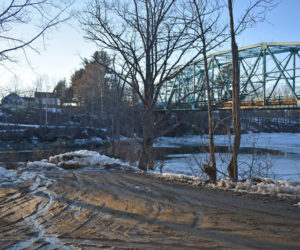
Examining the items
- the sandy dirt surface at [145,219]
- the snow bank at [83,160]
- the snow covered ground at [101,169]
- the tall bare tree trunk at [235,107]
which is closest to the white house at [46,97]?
the snow bank at [83,160]

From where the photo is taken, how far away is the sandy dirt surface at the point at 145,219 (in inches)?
114

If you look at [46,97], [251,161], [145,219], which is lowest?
[251,161]

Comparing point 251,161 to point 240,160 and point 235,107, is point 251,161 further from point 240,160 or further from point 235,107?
point 235,107

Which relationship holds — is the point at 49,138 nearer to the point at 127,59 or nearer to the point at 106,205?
the point at 127,59

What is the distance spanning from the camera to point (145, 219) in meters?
3.68

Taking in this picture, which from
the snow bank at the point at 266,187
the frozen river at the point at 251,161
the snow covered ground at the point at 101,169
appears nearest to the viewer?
the snow bank at the point at 266,187

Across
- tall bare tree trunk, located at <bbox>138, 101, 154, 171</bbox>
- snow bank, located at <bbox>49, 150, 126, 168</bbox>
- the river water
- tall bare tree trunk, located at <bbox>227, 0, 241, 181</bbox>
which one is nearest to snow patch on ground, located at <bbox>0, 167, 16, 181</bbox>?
snow bank, located at <bbox>49, 150, 126, 168</bbox>

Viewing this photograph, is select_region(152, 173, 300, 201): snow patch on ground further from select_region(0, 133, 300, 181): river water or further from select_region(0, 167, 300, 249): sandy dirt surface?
select_region(0, 133, 300, 181): river water

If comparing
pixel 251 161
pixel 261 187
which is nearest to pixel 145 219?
pixel 261 187

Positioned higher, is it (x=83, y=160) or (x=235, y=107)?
(x=235, y=107)

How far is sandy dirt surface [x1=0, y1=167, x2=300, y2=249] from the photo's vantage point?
9.48ft

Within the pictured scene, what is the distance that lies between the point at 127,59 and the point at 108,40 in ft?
3.11

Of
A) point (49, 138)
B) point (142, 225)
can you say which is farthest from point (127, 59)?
point (49, 138)

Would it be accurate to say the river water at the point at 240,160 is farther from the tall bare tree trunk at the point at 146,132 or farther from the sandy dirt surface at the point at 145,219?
the sandy dirt surface at the point at 145,219
